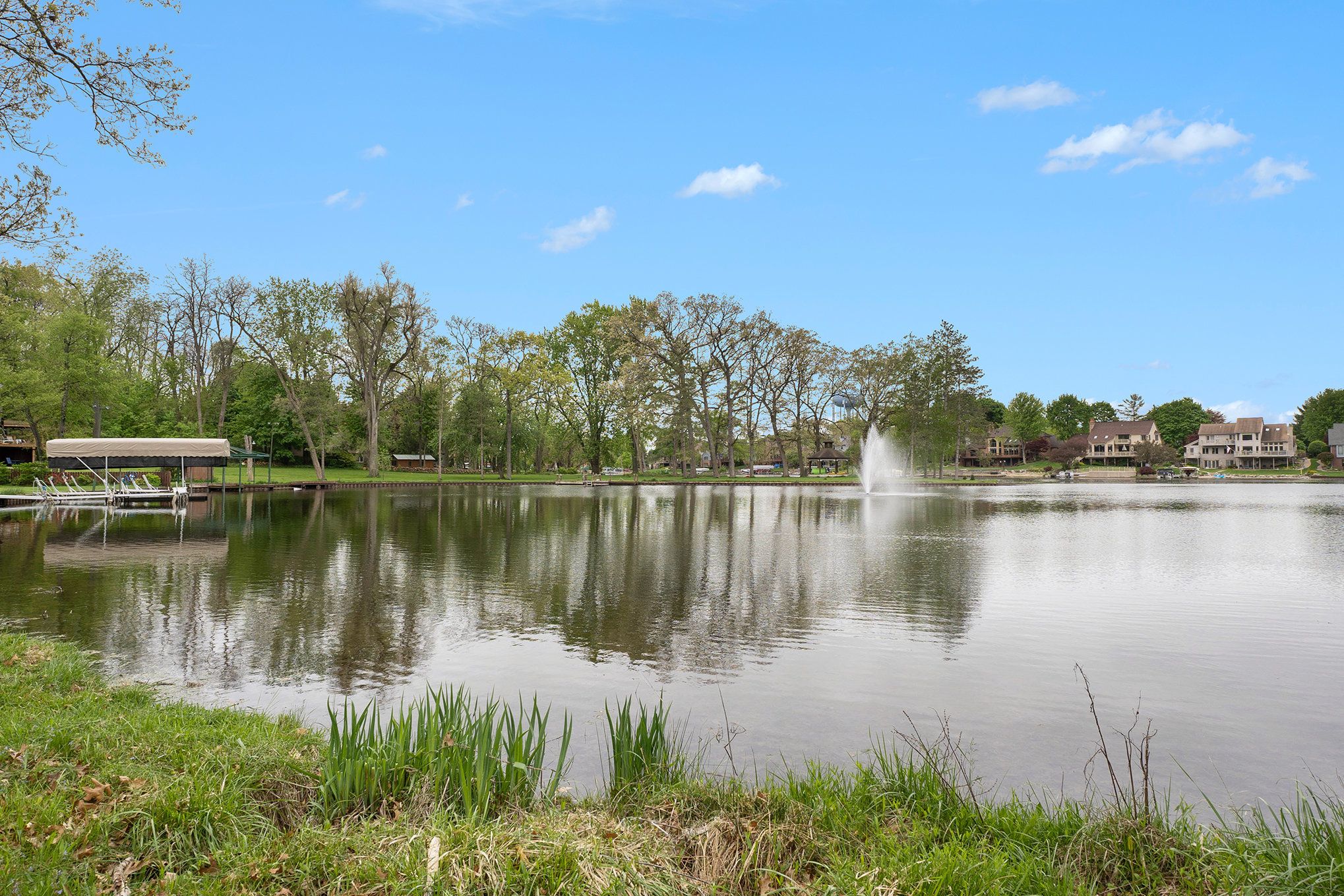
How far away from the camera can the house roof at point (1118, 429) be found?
414 feet

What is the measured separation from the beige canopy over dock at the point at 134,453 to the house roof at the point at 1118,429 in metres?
130

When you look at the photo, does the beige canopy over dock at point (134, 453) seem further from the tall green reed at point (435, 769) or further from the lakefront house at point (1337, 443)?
the lakefront house at point (1337, 443)

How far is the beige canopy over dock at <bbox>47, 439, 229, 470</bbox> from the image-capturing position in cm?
3603

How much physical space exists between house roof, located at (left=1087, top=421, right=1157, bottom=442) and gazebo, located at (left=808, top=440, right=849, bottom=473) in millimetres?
48573

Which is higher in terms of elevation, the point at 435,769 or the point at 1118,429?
the point at 1118,429

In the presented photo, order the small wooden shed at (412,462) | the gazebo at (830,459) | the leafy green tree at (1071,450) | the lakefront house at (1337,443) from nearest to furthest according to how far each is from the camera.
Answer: the small wooden shed at (412,462)
the lakefront house at (1337,443)
the gazebo at (830,459)
the leafy green tree at (1071,450)

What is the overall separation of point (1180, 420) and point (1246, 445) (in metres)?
12.9

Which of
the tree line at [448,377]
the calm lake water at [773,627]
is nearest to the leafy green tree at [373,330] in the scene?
the tree line at [448,377]

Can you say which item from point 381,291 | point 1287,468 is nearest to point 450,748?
point 381,291

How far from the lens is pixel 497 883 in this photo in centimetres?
334

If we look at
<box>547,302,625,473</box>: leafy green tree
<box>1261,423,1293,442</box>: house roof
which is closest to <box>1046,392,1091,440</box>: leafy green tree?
<box>1261,423,1293,442</box>: house roof

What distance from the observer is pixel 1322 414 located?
12056cm

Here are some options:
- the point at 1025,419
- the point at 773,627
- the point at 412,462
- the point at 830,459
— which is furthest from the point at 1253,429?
the point at 773,627

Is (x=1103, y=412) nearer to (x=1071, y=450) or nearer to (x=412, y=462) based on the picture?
(x=1071, y=450)
